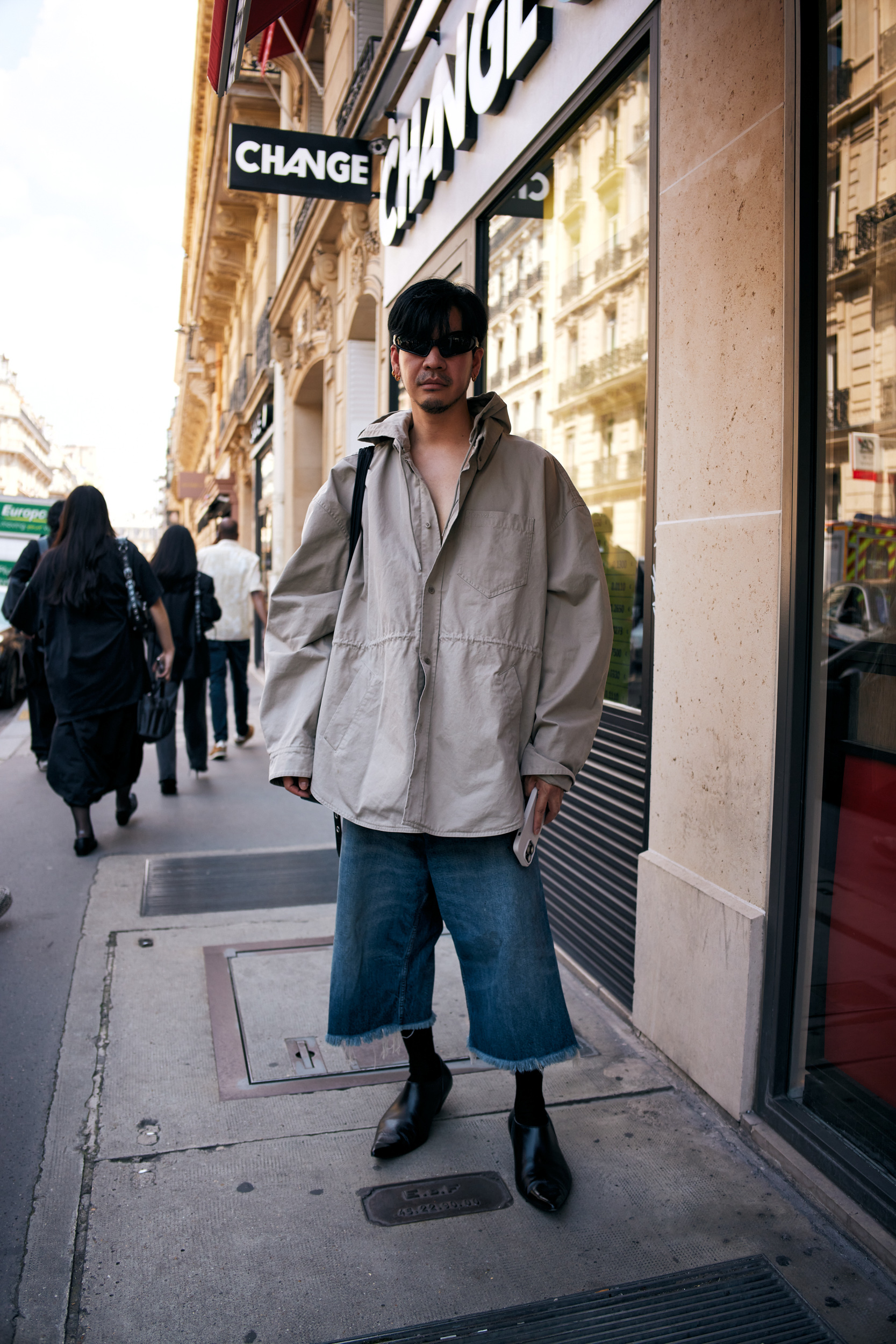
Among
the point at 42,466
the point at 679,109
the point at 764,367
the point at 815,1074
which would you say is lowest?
the point at 815,1074

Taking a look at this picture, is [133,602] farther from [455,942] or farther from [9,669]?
[9,669]

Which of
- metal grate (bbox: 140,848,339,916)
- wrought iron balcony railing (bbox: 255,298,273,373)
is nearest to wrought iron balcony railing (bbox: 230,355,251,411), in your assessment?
wrought iron balcony railing (bbox: 255,298,273,373)

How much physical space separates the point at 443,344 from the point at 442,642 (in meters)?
0.69

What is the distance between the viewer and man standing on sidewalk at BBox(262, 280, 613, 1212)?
7.52 feet

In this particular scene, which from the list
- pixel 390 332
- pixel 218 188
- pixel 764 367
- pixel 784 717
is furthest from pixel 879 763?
pixel 218 188

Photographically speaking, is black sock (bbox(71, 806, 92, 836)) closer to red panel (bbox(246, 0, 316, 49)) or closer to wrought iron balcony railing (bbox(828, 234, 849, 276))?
wrought iron balcony railing (bbox(828, 234, 849, 276))

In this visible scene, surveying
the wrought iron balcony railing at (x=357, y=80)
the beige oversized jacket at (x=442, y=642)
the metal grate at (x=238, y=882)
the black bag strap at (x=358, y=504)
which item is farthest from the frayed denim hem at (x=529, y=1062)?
the wrought iron balcony railing at (x=357, y=80)

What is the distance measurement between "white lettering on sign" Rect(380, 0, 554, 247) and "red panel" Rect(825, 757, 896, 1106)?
344 centimetres

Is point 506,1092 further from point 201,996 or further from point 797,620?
point 797,620

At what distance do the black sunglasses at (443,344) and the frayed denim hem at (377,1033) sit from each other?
166 cm

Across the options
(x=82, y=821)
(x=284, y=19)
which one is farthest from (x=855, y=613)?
(x=284, y=19)

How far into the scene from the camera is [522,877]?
238cm

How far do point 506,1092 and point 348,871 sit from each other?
945mm

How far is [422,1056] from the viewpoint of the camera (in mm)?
2664
